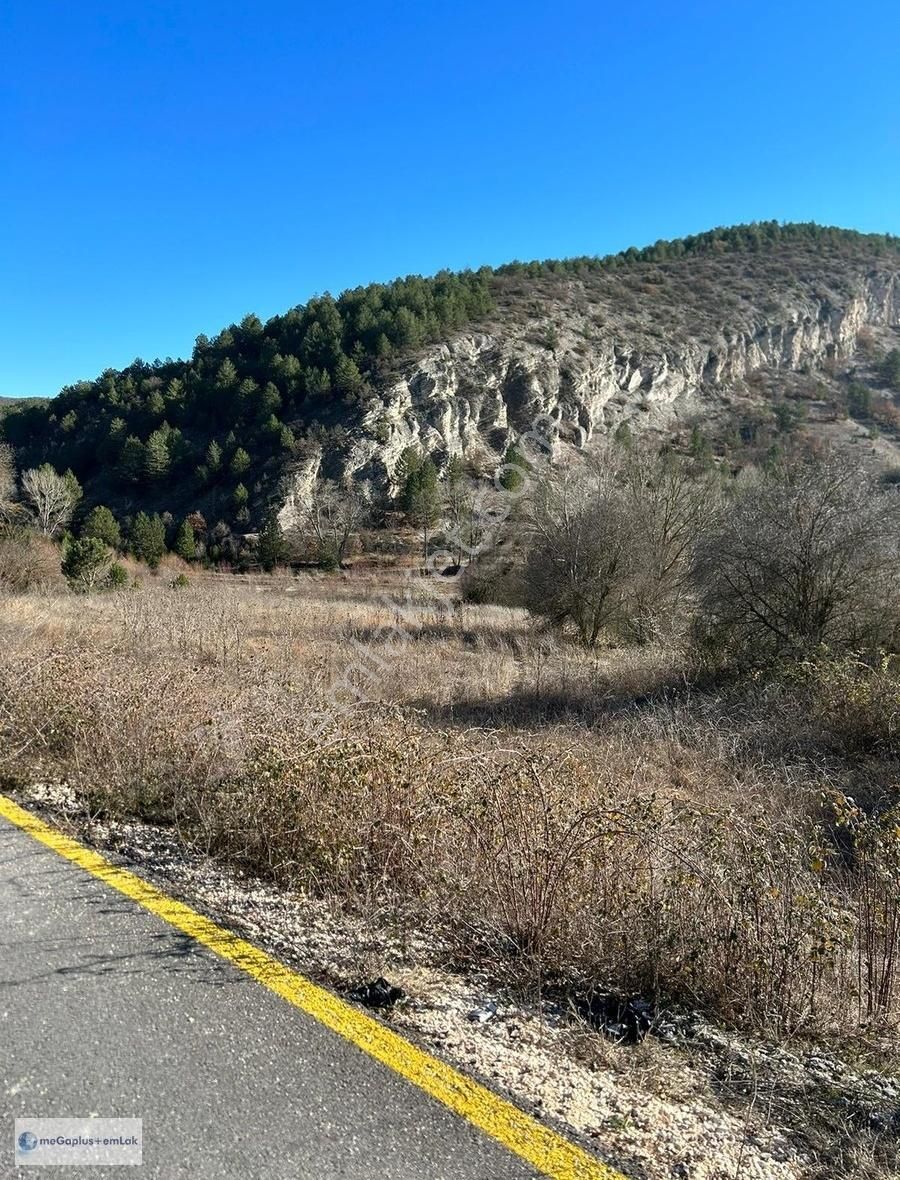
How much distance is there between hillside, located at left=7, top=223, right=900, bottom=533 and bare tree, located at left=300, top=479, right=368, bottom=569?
2208 millimetres

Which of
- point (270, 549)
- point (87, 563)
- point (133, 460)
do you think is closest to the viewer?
point (87, 563)

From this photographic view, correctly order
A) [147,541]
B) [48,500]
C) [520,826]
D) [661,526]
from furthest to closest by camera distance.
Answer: [147,541], [48,500], [661,526], [520,826]

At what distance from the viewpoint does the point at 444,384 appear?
6550 centimetres

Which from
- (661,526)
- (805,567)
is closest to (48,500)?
(661,526)

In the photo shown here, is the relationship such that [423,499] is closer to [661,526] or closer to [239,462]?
[239,462]

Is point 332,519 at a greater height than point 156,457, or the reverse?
point 156,457

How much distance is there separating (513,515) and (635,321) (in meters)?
71.3

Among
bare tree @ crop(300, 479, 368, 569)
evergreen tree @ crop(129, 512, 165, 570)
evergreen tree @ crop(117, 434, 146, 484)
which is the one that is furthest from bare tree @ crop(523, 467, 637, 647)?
evergreen tree @ crop(117, 434, 146, 484)

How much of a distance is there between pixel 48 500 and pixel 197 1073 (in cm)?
4945

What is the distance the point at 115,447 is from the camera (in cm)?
6638

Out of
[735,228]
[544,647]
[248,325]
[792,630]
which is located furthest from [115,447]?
[735,228]

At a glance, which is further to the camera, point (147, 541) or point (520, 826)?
point (147, 541)

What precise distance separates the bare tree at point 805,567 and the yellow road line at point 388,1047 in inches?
402

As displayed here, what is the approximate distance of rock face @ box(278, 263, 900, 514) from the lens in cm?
6350
